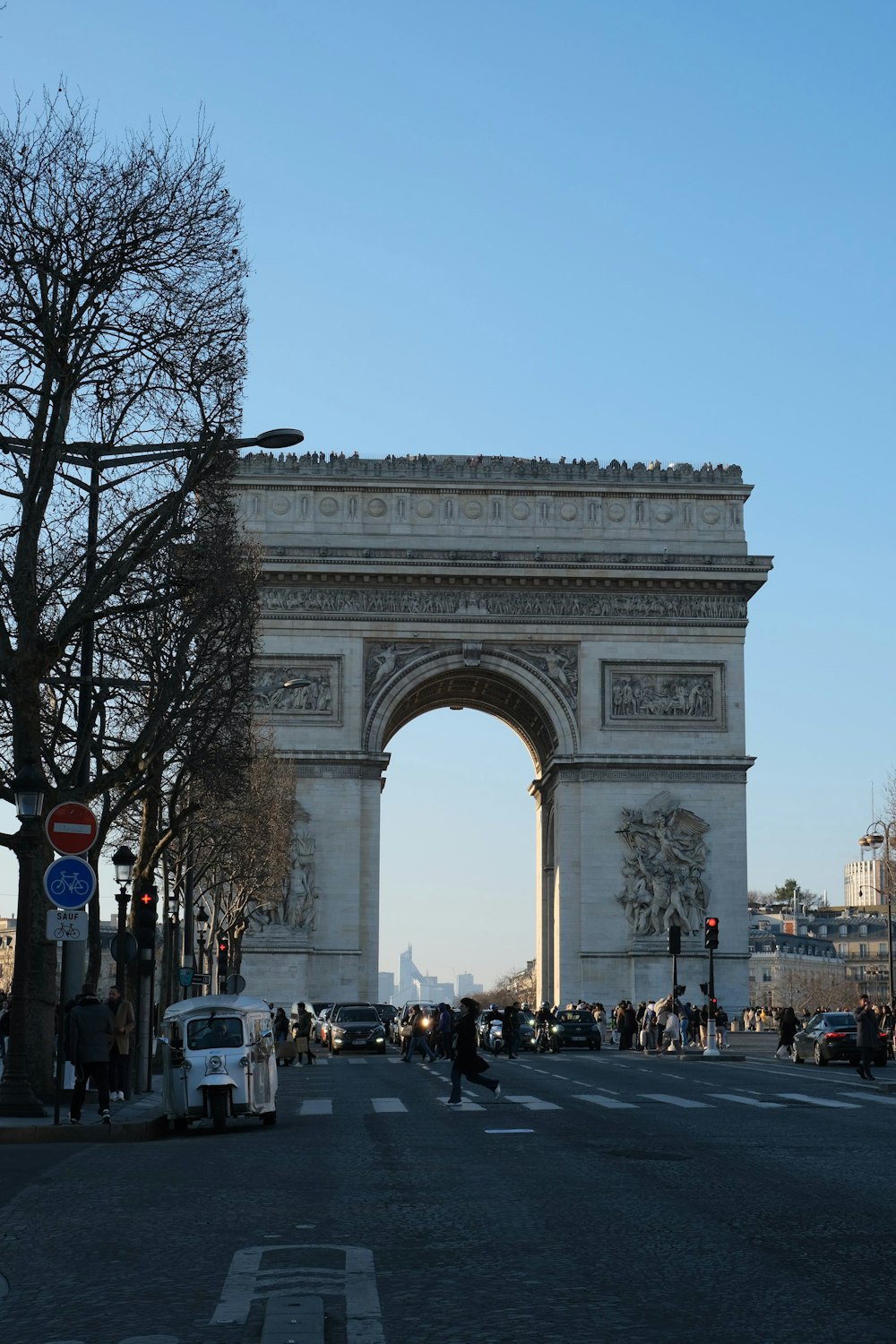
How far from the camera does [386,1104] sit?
84.9ft

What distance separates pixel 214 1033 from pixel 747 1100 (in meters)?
7.82

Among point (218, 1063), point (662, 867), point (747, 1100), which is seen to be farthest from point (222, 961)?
point (218, 1063)

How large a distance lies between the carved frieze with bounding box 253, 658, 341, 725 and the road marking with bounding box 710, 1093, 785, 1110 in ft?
119

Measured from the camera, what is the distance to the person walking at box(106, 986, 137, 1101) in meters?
25.6

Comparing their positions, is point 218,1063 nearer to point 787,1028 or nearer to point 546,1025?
point 787,1028

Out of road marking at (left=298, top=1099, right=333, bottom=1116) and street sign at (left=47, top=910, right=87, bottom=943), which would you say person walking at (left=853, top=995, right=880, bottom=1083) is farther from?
street sign at (left=47, top=910, right=87, bottom=943)

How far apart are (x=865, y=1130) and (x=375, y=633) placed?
1741 inches

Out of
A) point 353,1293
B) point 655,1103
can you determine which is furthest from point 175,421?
point 353,1293

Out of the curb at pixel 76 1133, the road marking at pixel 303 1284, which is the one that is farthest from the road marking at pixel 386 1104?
the road marking at pixel 303 1284

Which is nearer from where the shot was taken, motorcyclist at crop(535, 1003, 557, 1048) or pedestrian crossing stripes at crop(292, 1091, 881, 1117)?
pedestrian crossing stripes at crop(292, 1091, 881, 1117)

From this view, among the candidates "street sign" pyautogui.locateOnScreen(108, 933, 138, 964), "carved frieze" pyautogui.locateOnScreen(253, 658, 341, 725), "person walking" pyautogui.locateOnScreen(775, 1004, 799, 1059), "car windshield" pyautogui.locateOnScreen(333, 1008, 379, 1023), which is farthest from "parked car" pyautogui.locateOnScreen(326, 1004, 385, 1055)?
"street sign" pyautogui.locateOnScreen(108, 933, 138, 964)

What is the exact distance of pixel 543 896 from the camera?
67938 mm

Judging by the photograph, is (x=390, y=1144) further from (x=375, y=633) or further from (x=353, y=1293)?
(x=375, y=633)

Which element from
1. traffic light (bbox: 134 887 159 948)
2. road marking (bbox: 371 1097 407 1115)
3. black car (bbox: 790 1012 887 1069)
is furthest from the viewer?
black car (bbox: 790 1012 887 1069)
